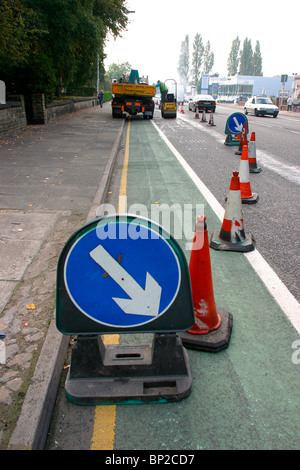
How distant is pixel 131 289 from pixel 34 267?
79.0 inches

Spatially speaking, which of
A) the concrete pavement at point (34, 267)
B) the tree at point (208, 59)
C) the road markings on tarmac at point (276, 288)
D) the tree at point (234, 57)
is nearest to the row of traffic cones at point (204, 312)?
the road markings on tarmac at point (276, 288)

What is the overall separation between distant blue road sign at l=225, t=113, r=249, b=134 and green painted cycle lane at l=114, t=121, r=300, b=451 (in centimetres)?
959

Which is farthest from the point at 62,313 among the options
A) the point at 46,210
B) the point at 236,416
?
the point at 46,210

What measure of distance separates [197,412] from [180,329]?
52 centimetres

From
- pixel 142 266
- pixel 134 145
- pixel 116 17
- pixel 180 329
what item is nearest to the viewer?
pixel 142 266

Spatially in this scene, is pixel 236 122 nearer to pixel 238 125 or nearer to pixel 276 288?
pixel 238 125

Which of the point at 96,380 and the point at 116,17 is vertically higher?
the point at 116,17

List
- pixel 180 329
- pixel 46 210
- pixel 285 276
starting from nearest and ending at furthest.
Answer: pixel 180 329 → pixel 285 276 → pixel 46 210

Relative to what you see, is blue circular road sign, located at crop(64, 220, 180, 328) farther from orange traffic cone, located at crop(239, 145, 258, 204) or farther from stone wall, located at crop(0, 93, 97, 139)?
stone wall, located at crop(0, 93, 97, 139)

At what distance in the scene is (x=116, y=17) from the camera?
87.9 ft

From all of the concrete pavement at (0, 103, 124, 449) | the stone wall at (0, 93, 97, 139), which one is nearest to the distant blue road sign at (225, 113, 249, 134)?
the concrete pavement at (0, 103, 124, 449)

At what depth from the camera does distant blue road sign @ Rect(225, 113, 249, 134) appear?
1218 cm

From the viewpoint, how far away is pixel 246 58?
408ft
